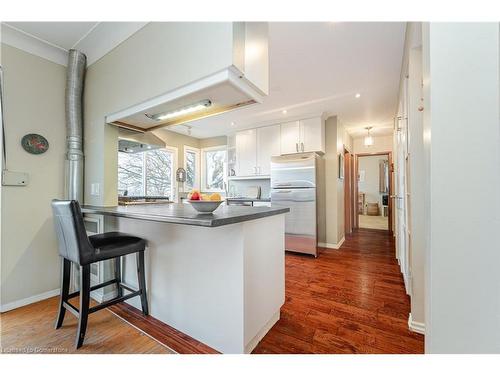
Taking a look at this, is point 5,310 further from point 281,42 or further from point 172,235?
point 281,42

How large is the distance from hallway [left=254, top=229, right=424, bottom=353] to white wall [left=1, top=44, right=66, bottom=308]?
7.31 ft

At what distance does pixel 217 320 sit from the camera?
134 centimetres

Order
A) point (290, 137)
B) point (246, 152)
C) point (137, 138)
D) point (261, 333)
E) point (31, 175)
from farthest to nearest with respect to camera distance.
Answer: point (246, 152)
point (290, 137)
point (137, 138)
point (31, 175)
point (261, 333)

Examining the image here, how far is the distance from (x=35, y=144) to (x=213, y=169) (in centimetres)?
367

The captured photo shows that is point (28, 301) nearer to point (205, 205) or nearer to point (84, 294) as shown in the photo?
point (84, 294)

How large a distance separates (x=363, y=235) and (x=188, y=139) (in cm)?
490

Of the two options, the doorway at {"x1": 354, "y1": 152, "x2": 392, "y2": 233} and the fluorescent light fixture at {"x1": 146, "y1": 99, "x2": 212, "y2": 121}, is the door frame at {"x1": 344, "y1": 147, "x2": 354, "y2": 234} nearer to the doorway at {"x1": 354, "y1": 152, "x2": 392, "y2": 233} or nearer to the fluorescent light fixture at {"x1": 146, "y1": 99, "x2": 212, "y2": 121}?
the doorway at {"x1": 354, "y1": 152, "x2": 392, "y2": 233}

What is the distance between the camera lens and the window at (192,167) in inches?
205

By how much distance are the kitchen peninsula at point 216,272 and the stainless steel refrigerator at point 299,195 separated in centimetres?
187

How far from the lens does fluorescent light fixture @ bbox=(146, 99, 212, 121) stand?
4.99 ft

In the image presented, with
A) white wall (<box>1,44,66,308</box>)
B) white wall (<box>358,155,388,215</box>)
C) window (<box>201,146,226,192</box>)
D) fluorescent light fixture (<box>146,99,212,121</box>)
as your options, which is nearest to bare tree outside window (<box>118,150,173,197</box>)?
window (<box>201,146,226,192</box>)

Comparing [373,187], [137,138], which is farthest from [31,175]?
[373,187]

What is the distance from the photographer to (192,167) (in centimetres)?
543
